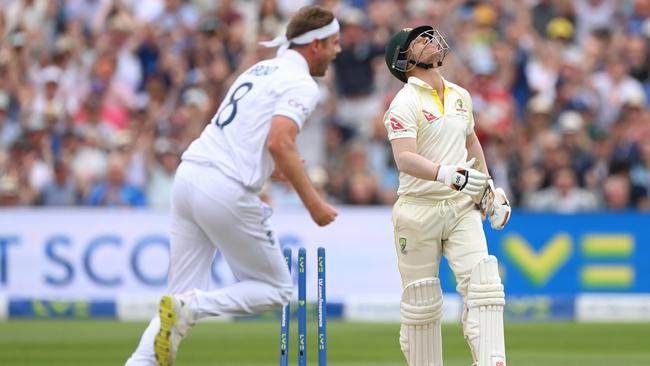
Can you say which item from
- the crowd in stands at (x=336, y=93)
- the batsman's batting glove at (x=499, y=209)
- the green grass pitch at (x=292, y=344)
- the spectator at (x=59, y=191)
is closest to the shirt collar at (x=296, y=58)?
the batsman's batting glove at (x=499, y=209)

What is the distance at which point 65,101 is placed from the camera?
528 inches

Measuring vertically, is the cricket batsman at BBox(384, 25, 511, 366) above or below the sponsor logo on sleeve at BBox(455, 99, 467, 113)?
below

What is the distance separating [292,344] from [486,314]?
11.2 feet

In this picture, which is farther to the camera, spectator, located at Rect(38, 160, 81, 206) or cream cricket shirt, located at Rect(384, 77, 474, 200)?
spectator, located at Rect(38, 160, 81, 206)

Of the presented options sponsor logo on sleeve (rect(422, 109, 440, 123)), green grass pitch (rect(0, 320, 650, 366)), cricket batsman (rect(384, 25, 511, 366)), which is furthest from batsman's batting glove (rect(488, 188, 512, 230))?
green grass pitch (rect(0, 320, 650, 366))

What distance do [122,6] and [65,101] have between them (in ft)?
4.71

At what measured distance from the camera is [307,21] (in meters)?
6.27

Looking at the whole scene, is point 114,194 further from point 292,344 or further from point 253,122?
point 253,122

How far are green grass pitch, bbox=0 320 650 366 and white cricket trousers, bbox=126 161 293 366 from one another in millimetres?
2591

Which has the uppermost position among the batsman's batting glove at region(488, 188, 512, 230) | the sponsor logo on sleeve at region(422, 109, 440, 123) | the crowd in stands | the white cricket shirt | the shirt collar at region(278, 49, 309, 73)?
the crowd in stands

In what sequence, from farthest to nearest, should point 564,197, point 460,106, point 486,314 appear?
point 564,197, point 460,106, point 486,314

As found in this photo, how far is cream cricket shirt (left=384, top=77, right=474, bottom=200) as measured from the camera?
21.5ft

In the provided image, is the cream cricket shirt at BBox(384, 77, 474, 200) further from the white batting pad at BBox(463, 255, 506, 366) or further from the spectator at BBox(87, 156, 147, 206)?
the spectator at BBox(87, 156, 147, 206)

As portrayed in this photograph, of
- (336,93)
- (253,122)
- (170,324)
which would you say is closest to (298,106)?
(253,122)
